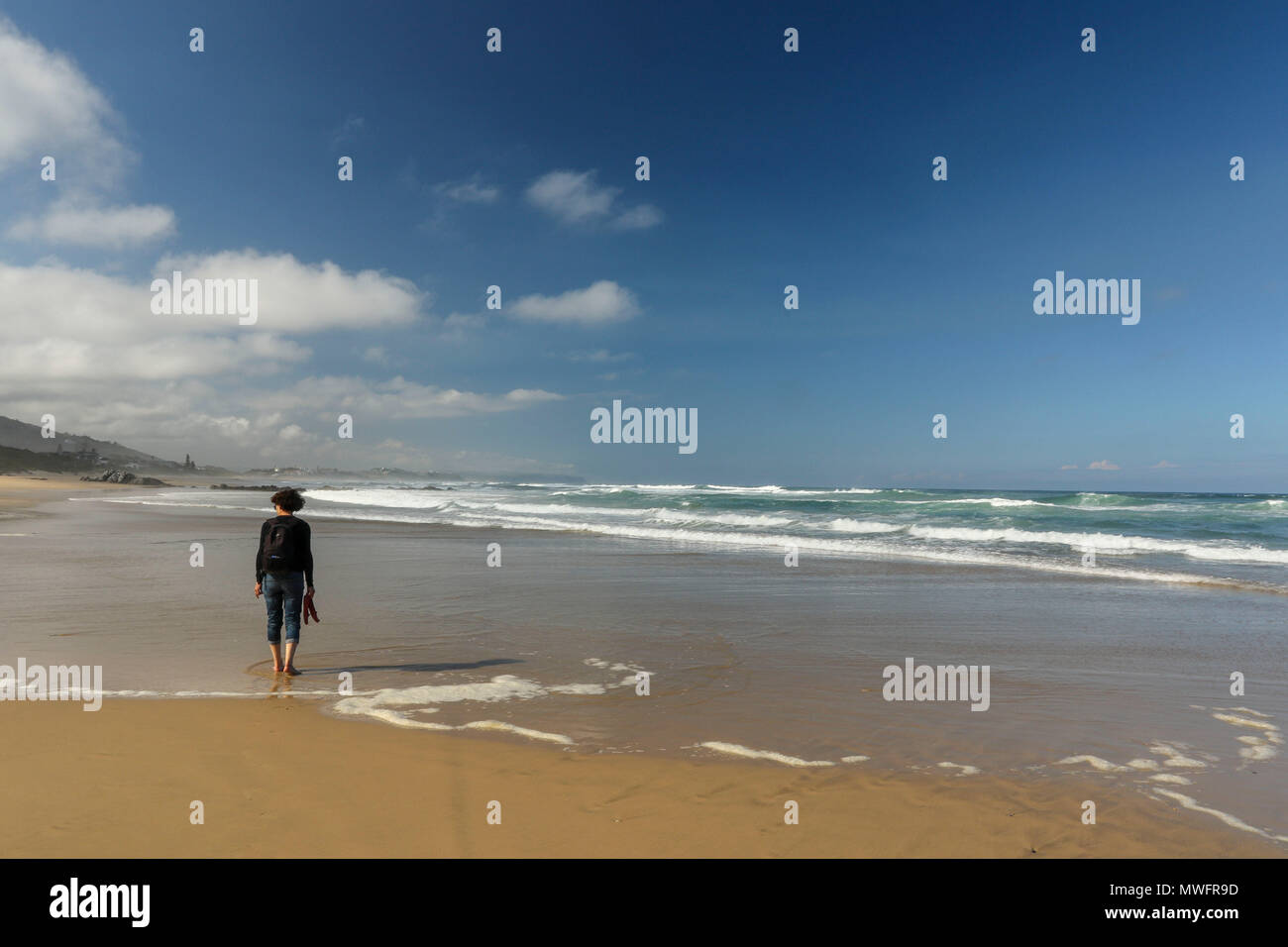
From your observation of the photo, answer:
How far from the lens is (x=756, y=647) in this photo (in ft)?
25.8

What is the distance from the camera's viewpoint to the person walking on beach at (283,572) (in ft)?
21.6

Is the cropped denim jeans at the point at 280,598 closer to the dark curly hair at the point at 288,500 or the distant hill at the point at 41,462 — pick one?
the dark curly hair at the point at 288,500

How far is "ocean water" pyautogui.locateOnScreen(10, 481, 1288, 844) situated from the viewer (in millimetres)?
4977

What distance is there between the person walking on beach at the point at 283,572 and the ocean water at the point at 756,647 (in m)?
0.42

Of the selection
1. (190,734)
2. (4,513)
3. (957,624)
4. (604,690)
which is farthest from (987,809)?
(4,513)

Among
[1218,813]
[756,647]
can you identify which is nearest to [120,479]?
[756,647]

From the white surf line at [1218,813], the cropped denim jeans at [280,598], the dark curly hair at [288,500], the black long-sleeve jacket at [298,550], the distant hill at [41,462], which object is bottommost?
the white surf line at [1218,813]

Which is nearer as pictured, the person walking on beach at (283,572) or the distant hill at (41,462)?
the person walking on beach at (283,572)

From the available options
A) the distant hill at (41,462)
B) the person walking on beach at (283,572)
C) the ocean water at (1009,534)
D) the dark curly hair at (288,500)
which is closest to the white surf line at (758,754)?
the person walking on beach at (283,572)

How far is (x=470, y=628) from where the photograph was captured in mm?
8680

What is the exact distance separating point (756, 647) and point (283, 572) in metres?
4.79

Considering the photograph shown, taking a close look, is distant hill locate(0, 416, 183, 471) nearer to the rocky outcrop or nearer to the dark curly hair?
the rocky outcrop
